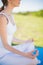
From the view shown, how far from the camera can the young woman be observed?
1565 millimetres

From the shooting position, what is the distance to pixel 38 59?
1.63m

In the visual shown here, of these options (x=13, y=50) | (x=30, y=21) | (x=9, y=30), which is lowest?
(x=13, y=50)

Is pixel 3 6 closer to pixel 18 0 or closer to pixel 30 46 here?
pixel 18 0

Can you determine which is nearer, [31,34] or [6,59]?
[6,59]

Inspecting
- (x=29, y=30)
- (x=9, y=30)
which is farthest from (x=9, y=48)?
(x=29, y=30)

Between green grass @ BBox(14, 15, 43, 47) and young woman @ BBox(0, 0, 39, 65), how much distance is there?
0.08 m

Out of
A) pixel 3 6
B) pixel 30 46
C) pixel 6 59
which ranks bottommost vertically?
pixel 6 59

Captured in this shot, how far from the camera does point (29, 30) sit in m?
1.71

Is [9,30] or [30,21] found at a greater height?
[30,21]

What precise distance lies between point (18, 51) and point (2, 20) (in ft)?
0.99

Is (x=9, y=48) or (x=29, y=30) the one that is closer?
(x=9, y=48)

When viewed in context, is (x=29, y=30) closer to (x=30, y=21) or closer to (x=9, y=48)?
(x=30, y=21)

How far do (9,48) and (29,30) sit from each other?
27 cm

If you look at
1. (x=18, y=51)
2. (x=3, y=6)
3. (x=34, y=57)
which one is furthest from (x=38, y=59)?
(x=3, y=6)
